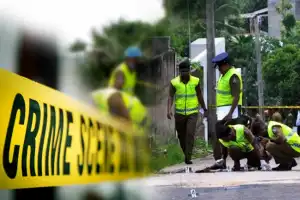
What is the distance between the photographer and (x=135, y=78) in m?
3.17

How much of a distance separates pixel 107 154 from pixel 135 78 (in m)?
0.34

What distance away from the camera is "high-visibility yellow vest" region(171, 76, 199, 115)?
7.62 m

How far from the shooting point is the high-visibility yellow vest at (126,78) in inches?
120

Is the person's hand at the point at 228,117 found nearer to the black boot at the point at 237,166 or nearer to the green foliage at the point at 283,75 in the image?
the black boot at the point at 237,166

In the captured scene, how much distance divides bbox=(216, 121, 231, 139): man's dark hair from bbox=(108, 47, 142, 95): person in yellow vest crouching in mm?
5053

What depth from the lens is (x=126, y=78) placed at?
10.2 feet

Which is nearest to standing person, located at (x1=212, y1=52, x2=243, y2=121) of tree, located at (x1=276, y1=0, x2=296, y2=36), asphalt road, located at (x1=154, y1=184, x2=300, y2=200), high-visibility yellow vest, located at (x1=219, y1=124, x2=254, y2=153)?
high-visibility yellow vest, located at (x1=219, y1=124, x2=254, y2=153)

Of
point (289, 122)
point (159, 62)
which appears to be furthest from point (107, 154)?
point (289, 122)

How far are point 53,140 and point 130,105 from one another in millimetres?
410

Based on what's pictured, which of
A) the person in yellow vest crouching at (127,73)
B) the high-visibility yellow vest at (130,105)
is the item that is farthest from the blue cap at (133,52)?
the high-visibility yellow vest at (130,105)

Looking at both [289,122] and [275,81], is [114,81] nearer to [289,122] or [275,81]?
[289,122]

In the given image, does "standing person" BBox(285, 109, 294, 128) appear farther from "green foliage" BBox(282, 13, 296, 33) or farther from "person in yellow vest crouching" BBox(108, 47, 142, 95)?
"green foliage" BBox(282, 13, 296, 33)

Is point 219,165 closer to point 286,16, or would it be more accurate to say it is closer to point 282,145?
point 282,145

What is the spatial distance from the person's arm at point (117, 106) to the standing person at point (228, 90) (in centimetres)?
477
